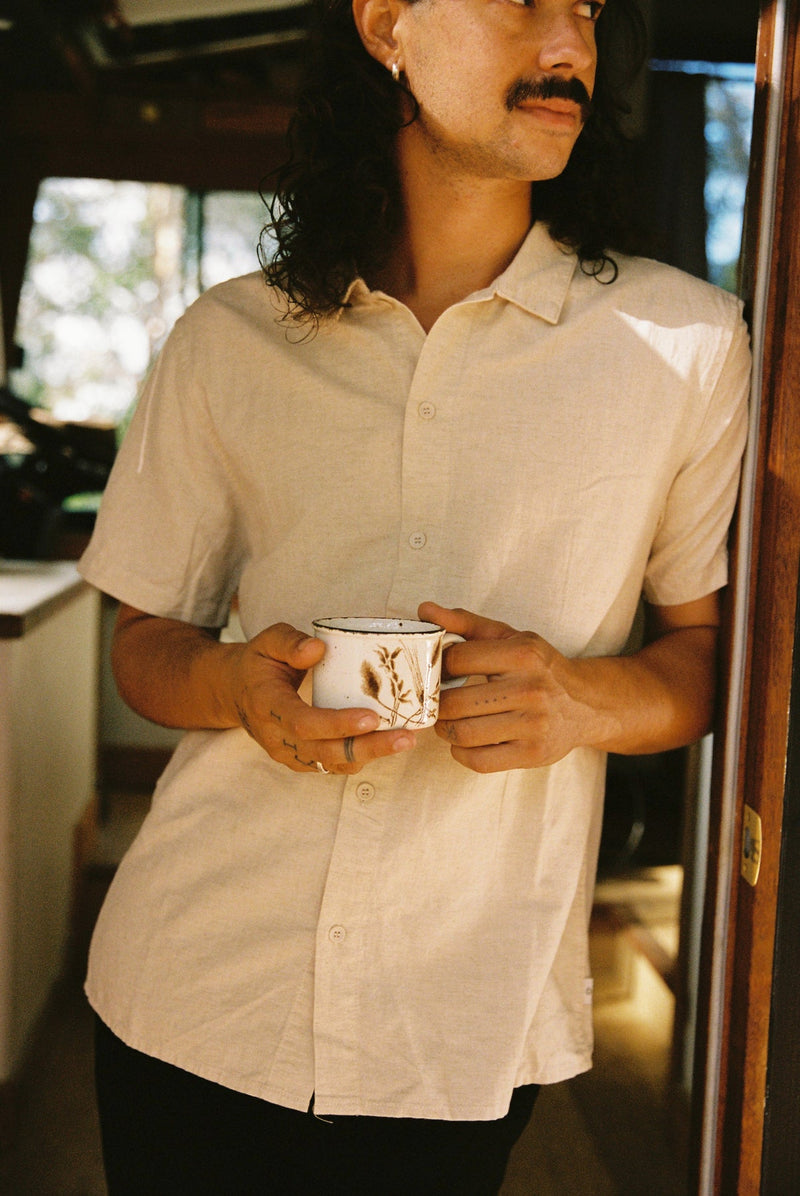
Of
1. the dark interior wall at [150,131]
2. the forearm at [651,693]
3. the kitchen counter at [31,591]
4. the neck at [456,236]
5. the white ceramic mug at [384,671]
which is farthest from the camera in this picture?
the dark interior wall at [150,131]

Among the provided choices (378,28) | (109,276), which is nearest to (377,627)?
(378,28)

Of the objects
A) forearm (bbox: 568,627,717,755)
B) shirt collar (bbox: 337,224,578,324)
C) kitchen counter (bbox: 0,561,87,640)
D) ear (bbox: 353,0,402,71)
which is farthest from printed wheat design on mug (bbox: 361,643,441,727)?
kitchen counter (bbox: 0,561,87,640)

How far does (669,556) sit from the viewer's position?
1096 millimetres

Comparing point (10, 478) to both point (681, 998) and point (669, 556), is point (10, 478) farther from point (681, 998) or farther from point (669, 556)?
point (669, 556)

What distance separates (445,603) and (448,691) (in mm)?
138

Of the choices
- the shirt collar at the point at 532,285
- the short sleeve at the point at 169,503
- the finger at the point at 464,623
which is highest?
the shirt collar at the point at 532,285

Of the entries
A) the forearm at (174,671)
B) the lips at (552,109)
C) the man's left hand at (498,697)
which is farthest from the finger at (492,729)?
the lips at (552,109)

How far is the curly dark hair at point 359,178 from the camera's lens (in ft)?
3.87

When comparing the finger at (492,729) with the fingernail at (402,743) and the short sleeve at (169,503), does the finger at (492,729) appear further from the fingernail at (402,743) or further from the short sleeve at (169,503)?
the short sleeve at (169,503)

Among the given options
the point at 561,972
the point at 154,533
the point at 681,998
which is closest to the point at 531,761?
the point at 561,972

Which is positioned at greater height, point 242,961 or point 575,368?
point 575,368

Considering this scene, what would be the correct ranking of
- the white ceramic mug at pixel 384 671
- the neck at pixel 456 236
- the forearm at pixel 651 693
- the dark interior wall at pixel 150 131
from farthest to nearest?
the dark interior wall at pixel 150 131 → the neck at pixel 456 236 → the forearm at pixel 651 693 → the white ceramic mug at pixel 384 671

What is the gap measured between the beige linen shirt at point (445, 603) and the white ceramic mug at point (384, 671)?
18 cm

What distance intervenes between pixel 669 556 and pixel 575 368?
0.65 feet
